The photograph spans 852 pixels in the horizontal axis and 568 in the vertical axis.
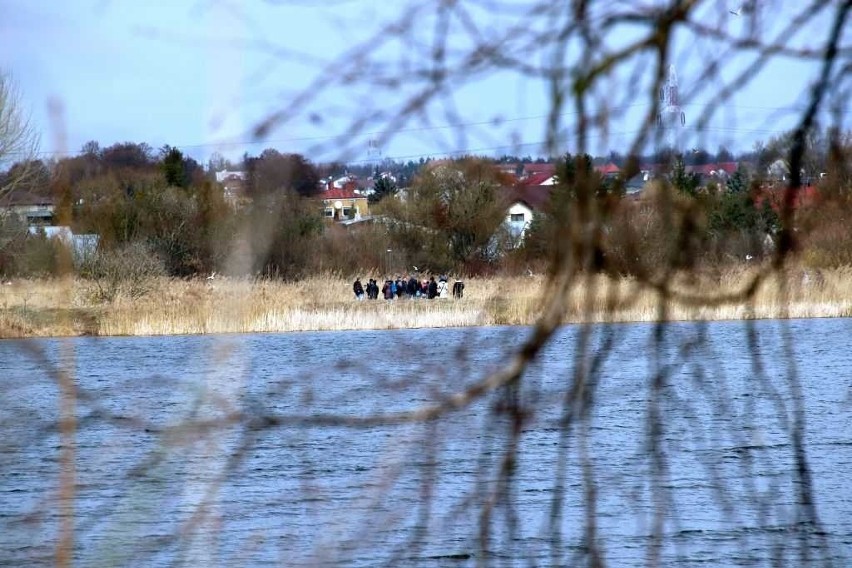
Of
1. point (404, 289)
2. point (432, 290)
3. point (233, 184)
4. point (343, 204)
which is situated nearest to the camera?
point (233, 184)

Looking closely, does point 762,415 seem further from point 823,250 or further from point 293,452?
point 823,250

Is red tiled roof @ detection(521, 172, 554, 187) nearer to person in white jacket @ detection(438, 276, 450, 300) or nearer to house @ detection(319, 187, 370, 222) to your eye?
house @ detection(319, 187, 370, 222)

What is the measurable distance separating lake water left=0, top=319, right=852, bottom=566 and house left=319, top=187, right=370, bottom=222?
7.7 inches

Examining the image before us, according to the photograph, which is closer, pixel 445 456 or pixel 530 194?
pixel 530 194

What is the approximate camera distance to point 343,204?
1.66m

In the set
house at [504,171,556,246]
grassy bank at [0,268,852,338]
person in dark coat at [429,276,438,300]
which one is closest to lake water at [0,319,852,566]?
grassy bank at [0,268,852,338]

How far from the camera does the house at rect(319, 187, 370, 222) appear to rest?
5.03 ft

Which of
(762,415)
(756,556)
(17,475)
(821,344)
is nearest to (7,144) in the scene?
(756,556)

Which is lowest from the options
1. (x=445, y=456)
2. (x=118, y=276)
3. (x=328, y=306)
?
(x=445, y=456)

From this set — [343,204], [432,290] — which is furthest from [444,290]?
[343,204]

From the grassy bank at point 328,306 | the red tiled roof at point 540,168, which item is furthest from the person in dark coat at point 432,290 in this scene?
the red tiled roof at point 540,168

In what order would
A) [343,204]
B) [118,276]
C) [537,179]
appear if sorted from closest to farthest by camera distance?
1. [537,179]
2. [343,204]
3. [118,276]

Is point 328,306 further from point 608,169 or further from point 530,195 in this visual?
point 608,169

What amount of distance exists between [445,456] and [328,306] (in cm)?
1472
